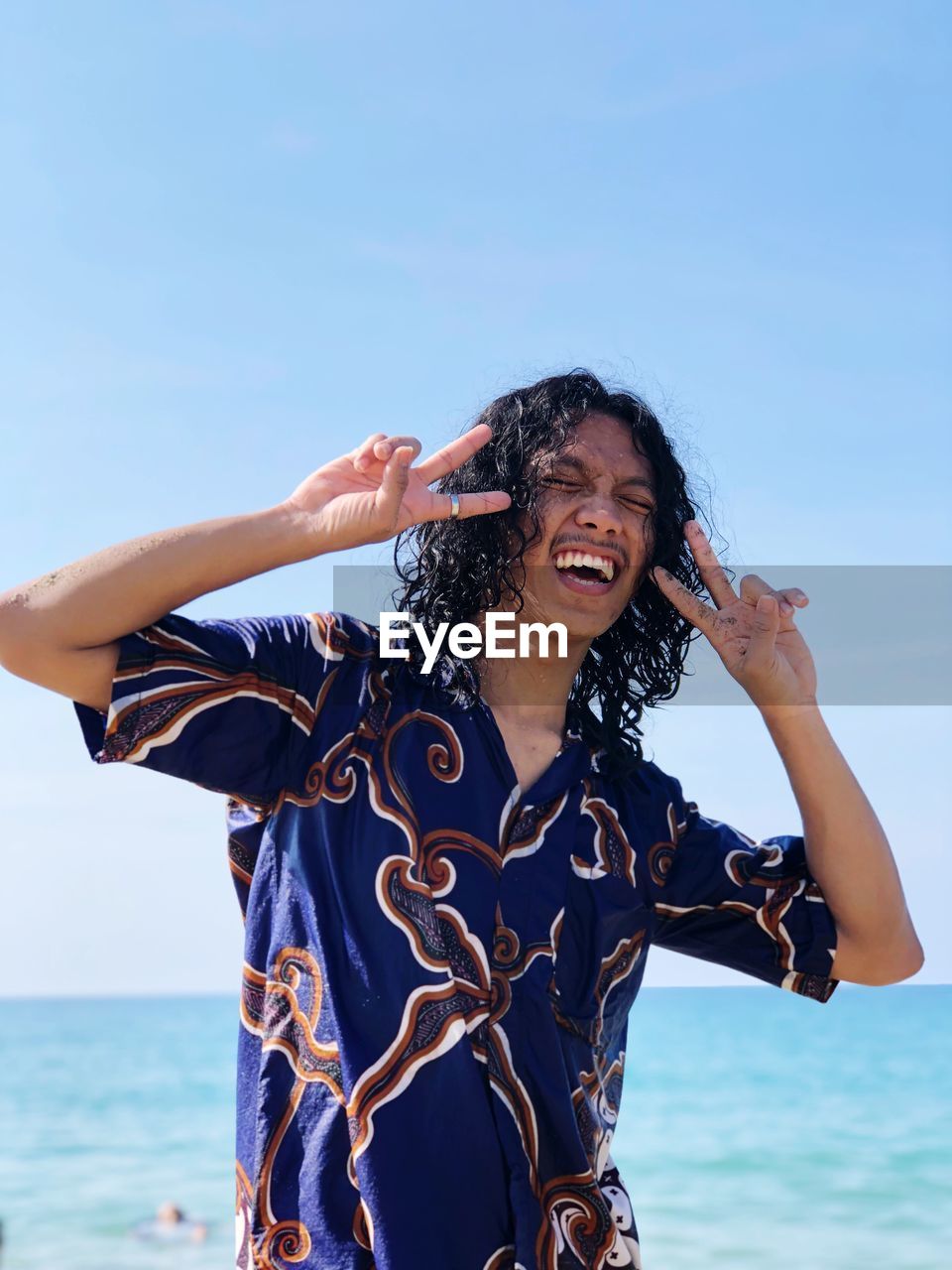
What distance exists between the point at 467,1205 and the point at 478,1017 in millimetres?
249

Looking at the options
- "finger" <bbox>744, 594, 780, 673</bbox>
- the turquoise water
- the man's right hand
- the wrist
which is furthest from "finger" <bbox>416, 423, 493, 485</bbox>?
the turquoise water

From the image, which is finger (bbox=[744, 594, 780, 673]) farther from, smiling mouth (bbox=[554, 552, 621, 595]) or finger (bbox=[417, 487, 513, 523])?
finger (bbox=[417, 487, 513, 523])

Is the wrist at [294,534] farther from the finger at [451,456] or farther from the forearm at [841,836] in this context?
the forearm at [841,836]

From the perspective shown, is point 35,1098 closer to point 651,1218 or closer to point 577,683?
point 651,1218

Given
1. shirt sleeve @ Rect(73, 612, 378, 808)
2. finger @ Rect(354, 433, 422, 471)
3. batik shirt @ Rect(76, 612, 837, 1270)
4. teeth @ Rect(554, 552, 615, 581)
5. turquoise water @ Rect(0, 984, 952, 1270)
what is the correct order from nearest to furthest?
1. batik shirt @ Rect(76, 612, 837, 1270)
2. shirt sleeve @ Rect(73, 612, 378, 808)
3. finger @ Rect(354, 433, 422, 471)
4. teeth @ Rect(554, 552, 615, 581)
5. turquoise water @ Rect(0, 984, 952, 1270)

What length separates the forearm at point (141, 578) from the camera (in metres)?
1.92

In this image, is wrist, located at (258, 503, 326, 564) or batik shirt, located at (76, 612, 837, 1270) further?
wrist, located at (258, 503, 326, 564)

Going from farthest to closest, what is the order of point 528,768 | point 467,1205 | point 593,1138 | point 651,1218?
point 651,1218, point 528,768, point 593,1138, point 467,1205

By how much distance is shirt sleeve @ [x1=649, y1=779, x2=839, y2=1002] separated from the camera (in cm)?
250

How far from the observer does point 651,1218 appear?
434 inches

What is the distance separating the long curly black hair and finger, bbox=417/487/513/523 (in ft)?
0.84

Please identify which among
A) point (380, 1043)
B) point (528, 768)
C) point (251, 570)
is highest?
point (251, 570)

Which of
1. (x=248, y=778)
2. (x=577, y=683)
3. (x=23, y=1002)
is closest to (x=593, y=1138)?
(x=248, y=778)

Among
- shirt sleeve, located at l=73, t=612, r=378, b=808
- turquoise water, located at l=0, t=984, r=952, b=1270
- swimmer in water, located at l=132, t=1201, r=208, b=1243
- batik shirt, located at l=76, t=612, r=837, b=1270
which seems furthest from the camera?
swimmer in water, located at l=132, t=1201, r=208, b=1243
